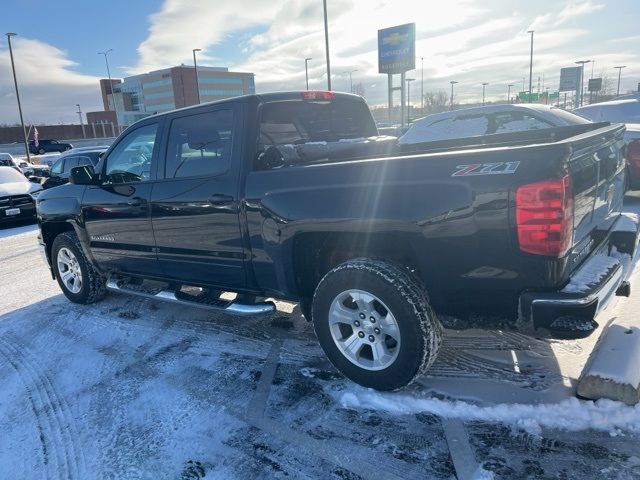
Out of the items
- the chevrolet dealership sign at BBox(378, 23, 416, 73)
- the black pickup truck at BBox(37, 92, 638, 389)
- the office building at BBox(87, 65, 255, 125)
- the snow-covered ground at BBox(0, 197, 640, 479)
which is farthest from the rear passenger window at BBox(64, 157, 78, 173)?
the office building at BBox(87, 65, 255, 125)

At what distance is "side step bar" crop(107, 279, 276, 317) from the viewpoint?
12.0 feet

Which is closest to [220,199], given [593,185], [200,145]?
[200,145]

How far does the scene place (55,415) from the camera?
320cm

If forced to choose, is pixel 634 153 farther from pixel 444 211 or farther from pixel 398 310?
pixel 398 310

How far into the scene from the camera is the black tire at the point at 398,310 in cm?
286

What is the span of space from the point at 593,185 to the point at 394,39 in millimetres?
30982

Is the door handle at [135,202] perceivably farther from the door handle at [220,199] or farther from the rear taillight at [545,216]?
the rear taillight at [545,216]

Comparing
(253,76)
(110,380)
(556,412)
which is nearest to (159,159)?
(110,380)

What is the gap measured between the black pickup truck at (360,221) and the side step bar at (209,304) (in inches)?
0.7

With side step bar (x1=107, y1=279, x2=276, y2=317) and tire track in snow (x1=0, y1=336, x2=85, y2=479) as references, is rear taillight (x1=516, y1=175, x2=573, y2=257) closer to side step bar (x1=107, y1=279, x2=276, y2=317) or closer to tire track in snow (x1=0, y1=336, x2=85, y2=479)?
side step bar (x1=107, y1=279, x2=276, y2=317)

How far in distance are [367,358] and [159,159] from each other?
98.7 inches

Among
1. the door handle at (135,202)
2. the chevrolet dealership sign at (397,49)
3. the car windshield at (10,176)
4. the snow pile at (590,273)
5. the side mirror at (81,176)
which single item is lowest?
the car windshield at (10,176)

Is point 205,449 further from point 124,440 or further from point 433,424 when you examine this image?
point 433,424

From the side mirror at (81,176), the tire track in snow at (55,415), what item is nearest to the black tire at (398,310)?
the tire track in snow at (55,415)
